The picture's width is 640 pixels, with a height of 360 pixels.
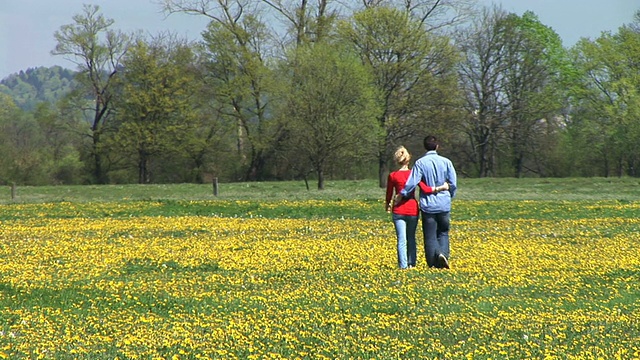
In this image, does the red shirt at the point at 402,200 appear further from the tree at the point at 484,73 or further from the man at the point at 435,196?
the tree at the point at 484,73

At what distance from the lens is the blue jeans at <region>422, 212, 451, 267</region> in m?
14.3

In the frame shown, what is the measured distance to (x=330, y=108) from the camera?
178 feet

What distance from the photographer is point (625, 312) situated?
10281mm

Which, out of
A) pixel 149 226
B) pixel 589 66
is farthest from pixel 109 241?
pixel 589 66

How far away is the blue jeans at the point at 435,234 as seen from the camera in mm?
14297

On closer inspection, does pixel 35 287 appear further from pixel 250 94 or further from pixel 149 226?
pixel 250 94

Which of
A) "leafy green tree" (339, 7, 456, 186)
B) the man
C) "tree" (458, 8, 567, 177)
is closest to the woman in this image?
the man

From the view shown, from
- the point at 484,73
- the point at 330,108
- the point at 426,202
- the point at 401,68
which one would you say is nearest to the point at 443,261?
the point at 426,202

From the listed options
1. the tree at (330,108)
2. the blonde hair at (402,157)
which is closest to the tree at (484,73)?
the tree at (330,108)

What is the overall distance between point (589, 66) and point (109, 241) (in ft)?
202

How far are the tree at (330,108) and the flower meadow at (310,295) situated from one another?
30586 millimetres

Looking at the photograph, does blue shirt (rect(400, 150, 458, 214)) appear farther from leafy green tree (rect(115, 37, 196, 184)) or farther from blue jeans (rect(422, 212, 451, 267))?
leafy green tree (rect(115, 37, 196, 184))

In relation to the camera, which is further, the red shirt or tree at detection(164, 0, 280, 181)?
tree at detection(164, 0, 280, 181)

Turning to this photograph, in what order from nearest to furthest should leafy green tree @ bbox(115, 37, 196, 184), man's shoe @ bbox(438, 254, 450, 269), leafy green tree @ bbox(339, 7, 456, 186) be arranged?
man's shoe @ bbox(438, 254, 450, 269), leafy green tree @ bbox(339, 7, 456, 186), leafy green tree @ bbox(115, 37, 196, 184)
